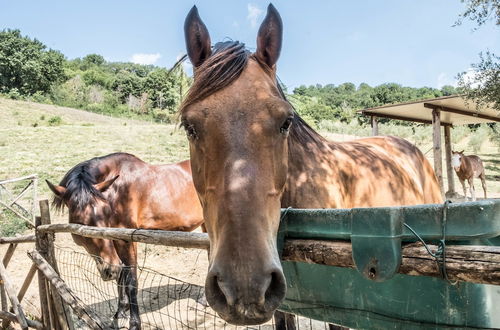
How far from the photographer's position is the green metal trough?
1.04m

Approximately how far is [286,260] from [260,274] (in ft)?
1.36

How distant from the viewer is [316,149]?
2.62 m

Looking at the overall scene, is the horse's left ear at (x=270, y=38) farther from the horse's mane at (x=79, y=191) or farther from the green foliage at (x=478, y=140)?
the green foliage at (x=478, y=140)

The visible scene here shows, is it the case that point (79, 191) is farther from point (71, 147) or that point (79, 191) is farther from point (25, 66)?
point (25, 66)

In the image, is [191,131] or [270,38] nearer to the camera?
[191,131]

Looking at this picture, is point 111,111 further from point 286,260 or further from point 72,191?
point 286,260

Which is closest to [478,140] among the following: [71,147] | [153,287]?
[71,147]

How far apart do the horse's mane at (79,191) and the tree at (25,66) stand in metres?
59.1

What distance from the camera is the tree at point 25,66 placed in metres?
54.4

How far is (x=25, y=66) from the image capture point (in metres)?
54.4

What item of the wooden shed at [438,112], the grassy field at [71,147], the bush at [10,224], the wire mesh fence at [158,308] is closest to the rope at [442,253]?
the wire mesh fence at [158,308]

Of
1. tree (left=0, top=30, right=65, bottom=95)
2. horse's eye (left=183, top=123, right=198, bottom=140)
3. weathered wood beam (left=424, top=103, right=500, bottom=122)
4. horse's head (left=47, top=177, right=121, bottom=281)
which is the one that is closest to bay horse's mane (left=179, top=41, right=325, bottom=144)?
horse's eye (left=183, top=123, right=198, bottom=140)

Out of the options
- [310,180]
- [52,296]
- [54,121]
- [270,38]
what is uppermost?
[54,121]

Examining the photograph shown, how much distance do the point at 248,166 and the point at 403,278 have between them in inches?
27.7
